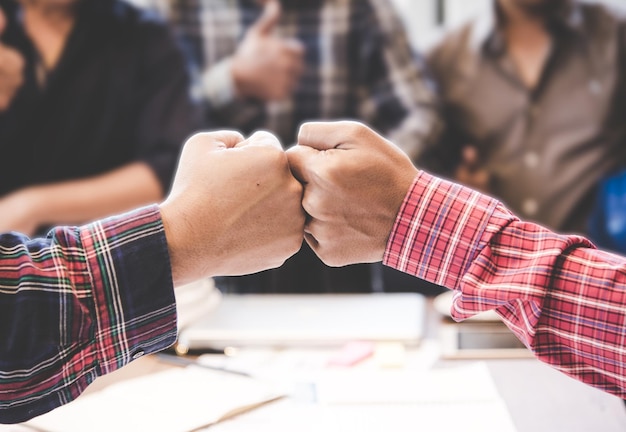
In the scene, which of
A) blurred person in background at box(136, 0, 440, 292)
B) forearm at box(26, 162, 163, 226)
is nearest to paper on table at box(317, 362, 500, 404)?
forearm at box(26, 162, 163, 226)

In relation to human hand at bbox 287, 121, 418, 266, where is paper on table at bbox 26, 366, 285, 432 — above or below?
below

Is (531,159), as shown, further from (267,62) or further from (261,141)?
(261,141)

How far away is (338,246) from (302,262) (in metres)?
1.19

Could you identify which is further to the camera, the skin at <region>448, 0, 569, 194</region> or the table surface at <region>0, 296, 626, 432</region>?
the skin at <region>448, 0, 569, 194</region>

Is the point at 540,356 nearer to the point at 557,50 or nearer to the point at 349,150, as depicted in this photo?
the point at 349,150

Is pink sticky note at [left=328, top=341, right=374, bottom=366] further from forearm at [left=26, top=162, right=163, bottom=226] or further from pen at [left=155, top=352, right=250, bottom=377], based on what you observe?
forearm at [left=26, top=162, right=163, bottom=226]

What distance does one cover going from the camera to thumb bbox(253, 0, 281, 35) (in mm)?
2141

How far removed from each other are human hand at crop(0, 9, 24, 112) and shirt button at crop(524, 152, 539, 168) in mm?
1489

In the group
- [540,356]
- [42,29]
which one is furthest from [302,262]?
[540,356]

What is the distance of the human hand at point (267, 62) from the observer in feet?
7.08

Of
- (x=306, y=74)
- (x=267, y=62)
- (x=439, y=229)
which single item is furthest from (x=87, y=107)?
(x=439, y=229)

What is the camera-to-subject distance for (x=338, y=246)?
0.90 meters

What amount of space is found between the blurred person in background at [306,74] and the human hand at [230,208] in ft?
3.87

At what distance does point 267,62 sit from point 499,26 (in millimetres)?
754
